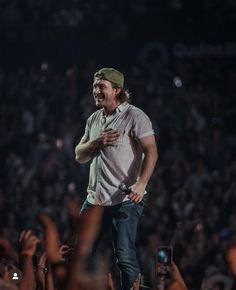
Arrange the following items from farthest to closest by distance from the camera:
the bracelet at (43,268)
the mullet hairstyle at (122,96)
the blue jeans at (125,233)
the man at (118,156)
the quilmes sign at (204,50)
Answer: the quilmes sign at (204,50) → the mullet hairstyle at (122,96) → the man at (118,156) → the blue jeans at (125,233) → the bracelet at (43,268)

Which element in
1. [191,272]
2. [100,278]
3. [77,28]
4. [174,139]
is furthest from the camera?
[77,28]

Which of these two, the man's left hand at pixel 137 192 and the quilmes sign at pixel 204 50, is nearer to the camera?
the man's left hand at pixel 137 192

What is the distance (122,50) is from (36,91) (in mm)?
2154

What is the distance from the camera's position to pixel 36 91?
17859mm

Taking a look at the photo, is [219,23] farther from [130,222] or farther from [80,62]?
[130,222]

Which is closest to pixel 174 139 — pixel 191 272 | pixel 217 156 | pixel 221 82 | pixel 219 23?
pixel 217 156

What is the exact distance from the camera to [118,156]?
6844 mm

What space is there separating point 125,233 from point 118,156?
61 centimetres

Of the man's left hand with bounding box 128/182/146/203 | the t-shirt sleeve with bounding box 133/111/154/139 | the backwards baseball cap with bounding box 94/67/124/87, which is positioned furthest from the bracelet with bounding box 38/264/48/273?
the backwards baseball cap with bounding box 94/67/124/87

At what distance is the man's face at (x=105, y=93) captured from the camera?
687 cm

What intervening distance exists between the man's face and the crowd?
4.52m

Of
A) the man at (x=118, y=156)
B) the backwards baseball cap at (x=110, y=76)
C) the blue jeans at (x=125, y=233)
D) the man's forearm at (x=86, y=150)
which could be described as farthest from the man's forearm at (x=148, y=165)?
the backwards baseball cap at (x=110, y=76)

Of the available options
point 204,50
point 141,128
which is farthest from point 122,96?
point 204,50

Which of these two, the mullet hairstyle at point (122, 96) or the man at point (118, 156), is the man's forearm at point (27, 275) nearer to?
the man at point (118, 156)
